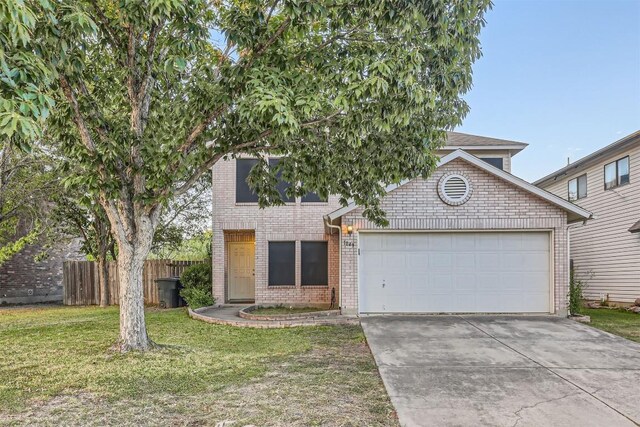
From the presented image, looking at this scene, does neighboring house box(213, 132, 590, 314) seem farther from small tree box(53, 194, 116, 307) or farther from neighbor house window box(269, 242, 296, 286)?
small tree box(53, 194, 116, 307)

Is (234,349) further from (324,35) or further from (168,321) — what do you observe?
(324,35)

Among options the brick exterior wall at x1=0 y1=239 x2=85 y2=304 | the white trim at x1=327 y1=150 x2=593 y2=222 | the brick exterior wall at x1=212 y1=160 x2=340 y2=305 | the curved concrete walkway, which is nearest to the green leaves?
the white trim at x1=327 y1=150 x2=593 y2=222

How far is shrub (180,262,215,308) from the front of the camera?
39.4 feet

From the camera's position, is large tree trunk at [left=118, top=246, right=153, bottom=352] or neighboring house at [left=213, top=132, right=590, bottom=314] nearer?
large tree trunk at [left=118, top=246, right=153, bottom=352]

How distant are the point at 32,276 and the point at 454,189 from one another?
1660 centimetres

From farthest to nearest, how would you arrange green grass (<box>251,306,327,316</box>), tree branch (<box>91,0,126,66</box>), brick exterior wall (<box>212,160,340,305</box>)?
brick exterior wall (<box>212,160,340,305</box>) < green grass (<box>251,306,327,316</box>) < tree branch (<box>91,0,126,66</box>)

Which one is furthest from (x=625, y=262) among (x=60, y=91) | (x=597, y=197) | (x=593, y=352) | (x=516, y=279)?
(x=60, y=91)

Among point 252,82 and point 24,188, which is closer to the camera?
point 252,82

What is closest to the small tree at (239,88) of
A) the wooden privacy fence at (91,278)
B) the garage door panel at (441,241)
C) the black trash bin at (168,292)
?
the garage door panel at (441,241)

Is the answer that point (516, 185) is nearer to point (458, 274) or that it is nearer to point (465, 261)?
point (465, 261)

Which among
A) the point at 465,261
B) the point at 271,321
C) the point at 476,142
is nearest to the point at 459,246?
the point at 465,261

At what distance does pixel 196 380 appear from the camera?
5203mm

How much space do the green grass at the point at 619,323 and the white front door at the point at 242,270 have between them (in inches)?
383

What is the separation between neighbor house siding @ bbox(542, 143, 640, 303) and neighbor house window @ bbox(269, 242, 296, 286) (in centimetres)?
958
